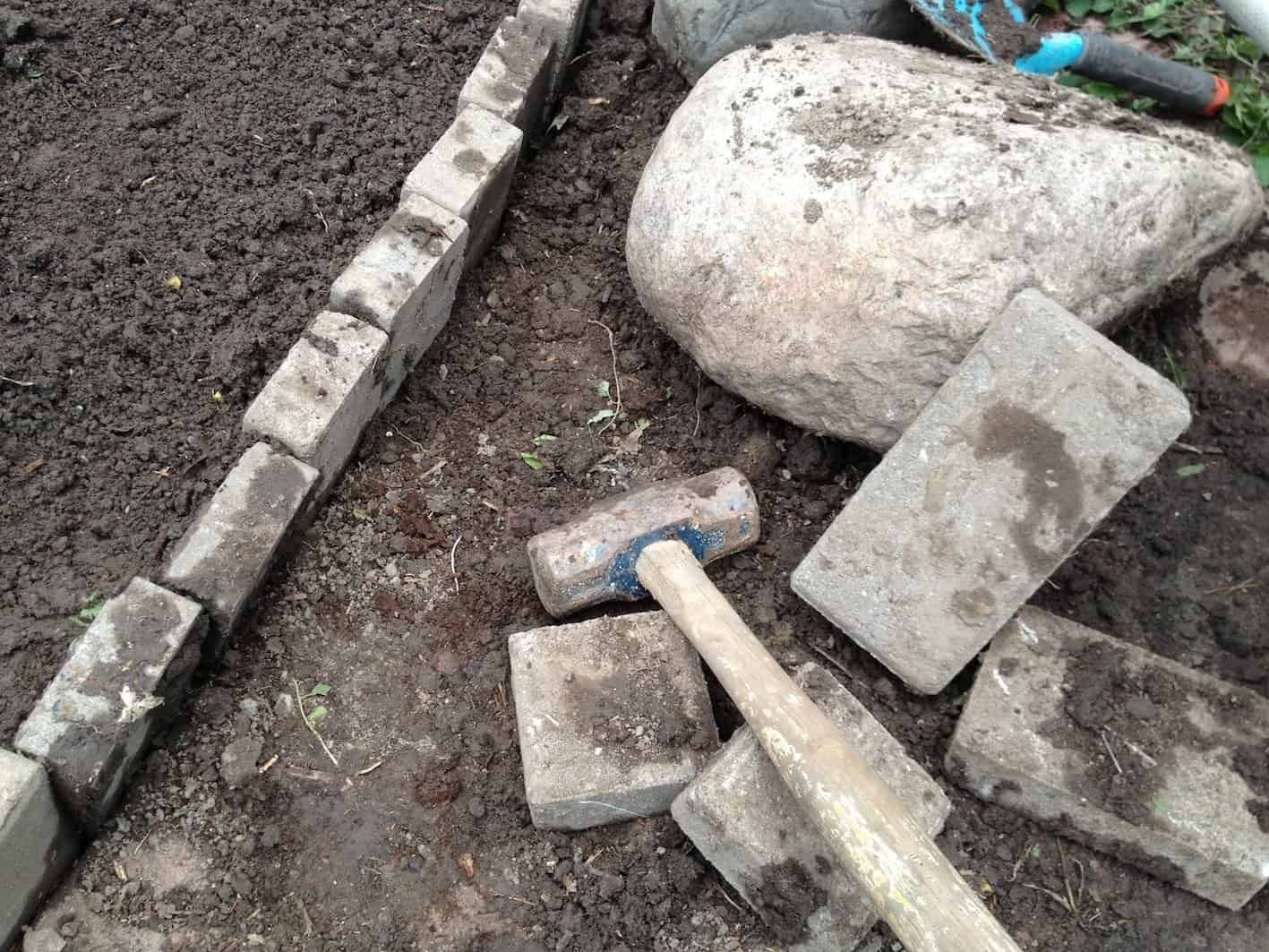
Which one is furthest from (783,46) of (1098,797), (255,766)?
(255,766)

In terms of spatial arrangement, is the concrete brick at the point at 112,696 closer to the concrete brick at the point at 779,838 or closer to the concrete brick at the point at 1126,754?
the concrete brick at the point at 779,838

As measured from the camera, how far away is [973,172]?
2752 mm

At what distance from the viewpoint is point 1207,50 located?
3936 millimetres

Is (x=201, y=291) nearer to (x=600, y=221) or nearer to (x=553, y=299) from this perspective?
(x=553, y=299)

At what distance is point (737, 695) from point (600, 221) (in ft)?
6.92

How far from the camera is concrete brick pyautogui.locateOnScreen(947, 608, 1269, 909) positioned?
2.55m

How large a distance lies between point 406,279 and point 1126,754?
2.47 meters

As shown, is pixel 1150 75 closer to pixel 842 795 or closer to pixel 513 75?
pixel 513 75

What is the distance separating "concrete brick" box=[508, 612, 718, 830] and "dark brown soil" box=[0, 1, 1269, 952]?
17 centimetres

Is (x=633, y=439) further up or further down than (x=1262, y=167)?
further down

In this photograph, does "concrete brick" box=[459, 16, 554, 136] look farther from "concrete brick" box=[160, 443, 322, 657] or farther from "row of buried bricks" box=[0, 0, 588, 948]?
"concrete brick" box=[160, 443, 322, 657]

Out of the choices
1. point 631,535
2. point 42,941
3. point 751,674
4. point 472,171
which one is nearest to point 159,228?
point 472,171

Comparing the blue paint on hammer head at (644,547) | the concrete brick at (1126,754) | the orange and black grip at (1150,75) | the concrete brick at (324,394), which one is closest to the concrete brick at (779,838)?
the concrete brick at (1126,754)

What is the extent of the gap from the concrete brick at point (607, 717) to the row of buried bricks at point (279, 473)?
2.68ft
